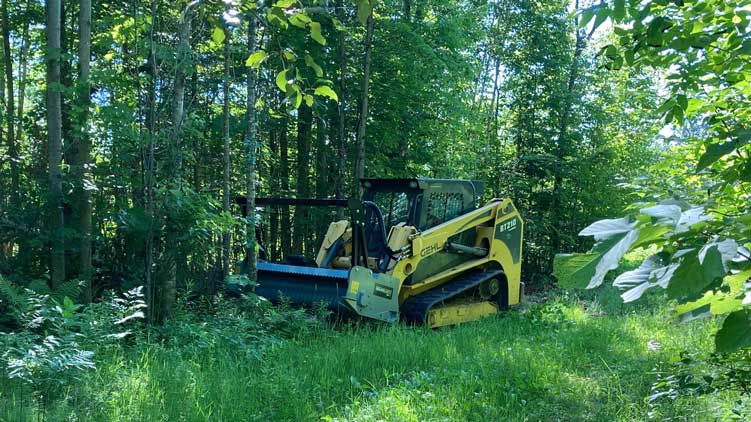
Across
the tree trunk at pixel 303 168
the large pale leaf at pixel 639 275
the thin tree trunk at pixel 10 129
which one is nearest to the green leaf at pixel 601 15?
the large pale leaf at pixel 639 275

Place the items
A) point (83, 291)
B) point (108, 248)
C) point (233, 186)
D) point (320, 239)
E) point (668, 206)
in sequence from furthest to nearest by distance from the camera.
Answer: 1. point (320, 239)
2. point (233, 186)
3. point (108, 248)
4. point (83, 291)
5. point (668, 206)

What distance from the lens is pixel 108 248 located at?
29.2 ft

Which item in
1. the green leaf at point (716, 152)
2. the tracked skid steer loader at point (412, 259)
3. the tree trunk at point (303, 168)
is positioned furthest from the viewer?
the tree trunk at point (303, 168)

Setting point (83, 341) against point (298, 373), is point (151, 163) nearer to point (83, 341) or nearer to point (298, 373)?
point (83, 341)

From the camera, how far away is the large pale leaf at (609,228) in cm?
129

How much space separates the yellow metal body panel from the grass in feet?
5.64

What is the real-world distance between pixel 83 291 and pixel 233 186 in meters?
4.70

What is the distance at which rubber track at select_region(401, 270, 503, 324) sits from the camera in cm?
880

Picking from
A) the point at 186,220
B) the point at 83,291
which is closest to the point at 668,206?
the point at 186,220

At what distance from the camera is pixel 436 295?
928 cm

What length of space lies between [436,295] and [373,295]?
143 cm

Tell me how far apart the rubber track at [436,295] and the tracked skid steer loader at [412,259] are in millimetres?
16

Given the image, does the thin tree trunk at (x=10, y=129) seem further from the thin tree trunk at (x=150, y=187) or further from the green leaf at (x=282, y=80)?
the green leaf at (x=282, y=80)

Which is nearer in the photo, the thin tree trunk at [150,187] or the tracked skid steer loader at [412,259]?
the thin tree trunk at [150,187]
